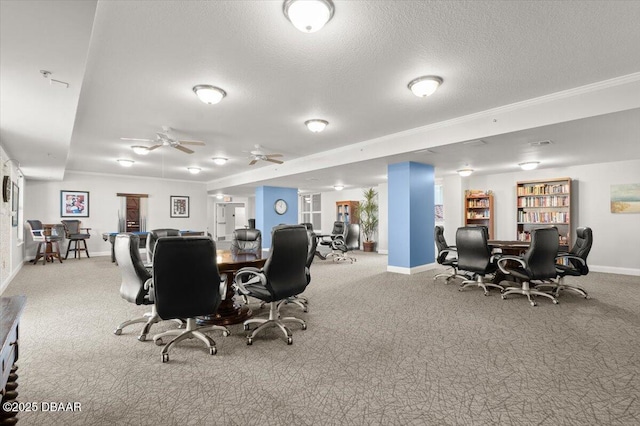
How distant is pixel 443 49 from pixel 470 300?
10.8 feet

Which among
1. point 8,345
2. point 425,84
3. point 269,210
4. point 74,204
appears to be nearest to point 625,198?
point 425,84

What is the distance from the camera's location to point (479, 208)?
9.16 m

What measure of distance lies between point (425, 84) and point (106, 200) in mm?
10695

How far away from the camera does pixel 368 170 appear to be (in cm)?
786

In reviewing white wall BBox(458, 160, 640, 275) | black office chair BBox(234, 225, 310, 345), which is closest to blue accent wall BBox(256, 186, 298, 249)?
black office chair BBox(234, 225, 310, 345)

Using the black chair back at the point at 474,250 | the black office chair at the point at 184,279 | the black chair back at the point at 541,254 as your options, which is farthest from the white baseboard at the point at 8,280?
the black chair back at the point at 541,254

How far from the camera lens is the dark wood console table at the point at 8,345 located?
48.0 inches

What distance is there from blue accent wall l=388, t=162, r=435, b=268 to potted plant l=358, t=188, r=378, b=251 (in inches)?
159

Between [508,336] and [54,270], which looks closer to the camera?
[508,336]

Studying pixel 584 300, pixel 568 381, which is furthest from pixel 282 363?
A: pixel 584 300

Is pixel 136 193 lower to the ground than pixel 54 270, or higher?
higher

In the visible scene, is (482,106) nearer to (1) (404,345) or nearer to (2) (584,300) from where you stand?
(2) (584,300)

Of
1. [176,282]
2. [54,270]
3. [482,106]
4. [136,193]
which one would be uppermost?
→ [482,106]

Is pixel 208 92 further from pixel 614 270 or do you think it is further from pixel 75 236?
pixel 614 270
